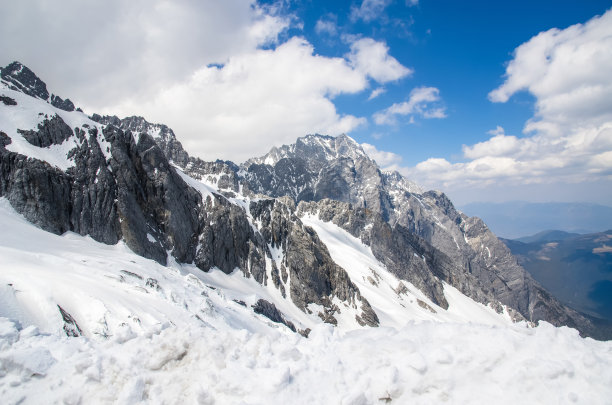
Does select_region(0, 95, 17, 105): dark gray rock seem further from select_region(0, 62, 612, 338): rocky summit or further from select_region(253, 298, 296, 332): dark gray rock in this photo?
select_region(253, 298, 296, 332): dark gray rock

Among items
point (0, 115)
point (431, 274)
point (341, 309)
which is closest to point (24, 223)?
point (0, 115)

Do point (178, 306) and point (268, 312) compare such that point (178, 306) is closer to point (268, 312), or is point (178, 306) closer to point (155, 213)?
point (268, 312)

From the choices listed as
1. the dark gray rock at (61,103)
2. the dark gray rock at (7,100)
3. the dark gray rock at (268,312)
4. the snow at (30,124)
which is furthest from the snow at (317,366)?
the dark gray rock at (61,103)

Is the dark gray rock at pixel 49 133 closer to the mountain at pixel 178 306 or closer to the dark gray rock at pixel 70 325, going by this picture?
the mountain at pixel 178 306

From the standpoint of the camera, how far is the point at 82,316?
868 inches

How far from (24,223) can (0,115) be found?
67.5 feet

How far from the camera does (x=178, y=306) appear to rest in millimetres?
31453

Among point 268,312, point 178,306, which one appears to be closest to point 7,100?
point 178,306

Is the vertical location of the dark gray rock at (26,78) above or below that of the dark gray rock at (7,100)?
above

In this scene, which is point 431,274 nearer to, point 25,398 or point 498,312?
point 498,312

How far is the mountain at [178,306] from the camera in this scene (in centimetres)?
698

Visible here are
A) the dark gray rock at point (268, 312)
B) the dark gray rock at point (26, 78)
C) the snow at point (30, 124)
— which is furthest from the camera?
the dark gray rock at point (26, 78)

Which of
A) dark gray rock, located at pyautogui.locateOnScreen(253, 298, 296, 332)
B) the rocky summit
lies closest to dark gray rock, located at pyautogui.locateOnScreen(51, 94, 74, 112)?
the rocky summit

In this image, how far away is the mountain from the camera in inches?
275
